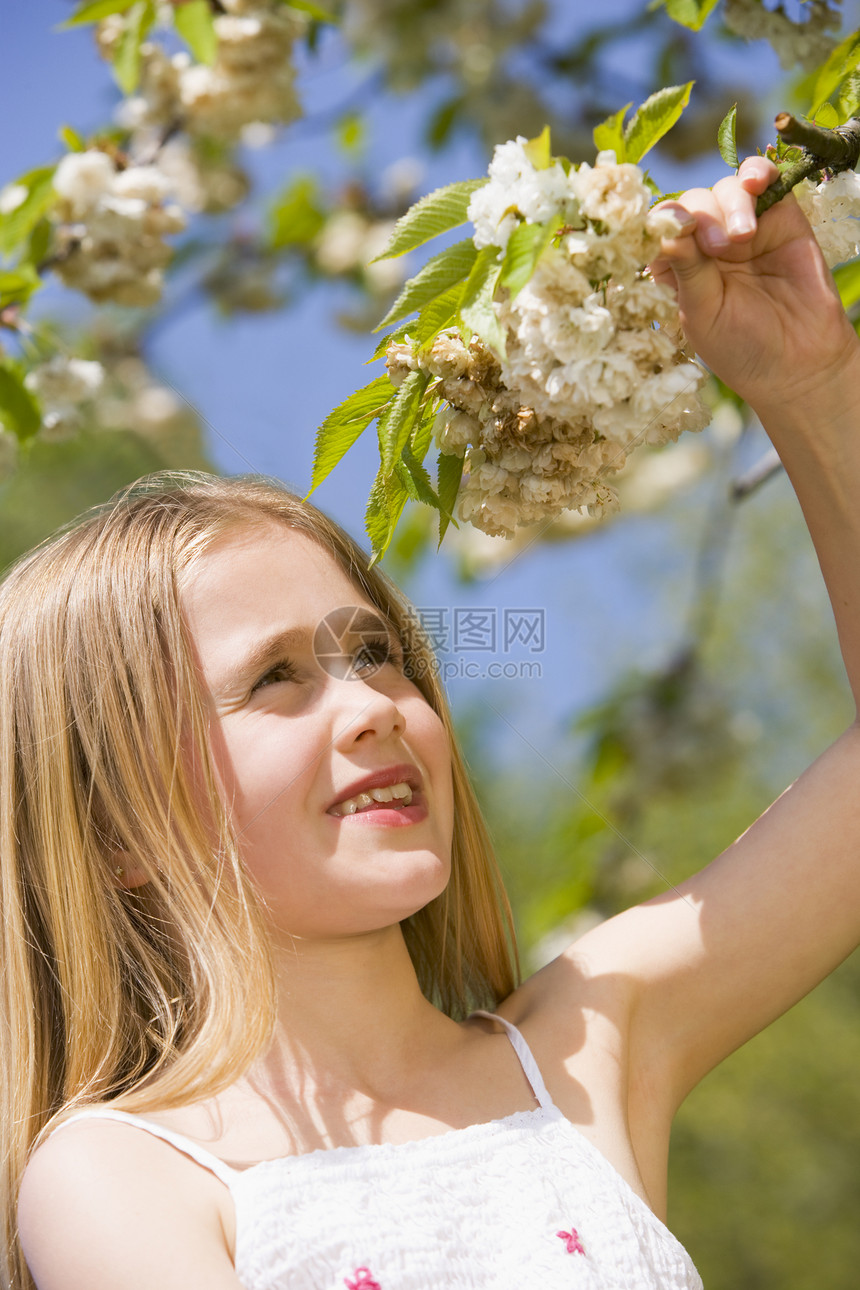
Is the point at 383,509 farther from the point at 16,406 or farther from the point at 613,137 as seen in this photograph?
the point at 16,406

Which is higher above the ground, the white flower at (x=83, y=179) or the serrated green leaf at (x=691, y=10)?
the white flower at (x=83, y=179)

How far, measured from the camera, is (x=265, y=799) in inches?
30.9

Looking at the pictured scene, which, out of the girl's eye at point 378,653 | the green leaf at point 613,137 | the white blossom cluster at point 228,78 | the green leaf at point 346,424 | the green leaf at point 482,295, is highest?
the white blossom cluster at point 228,78

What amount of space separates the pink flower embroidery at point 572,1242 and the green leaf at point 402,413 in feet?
1.75

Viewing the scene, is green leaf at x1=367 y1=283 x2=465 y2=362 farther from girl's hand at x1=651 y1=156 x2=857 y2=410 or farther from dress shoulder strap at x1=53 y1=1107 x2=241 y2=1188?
dress shoulder strap at x1=53 y1=1107 x2=241 y2=1188

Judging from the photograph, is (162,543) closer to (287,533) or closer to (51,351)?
(287,533)

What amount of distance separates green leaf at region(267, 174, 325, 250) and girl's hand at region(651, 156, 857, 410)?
1.39 meters

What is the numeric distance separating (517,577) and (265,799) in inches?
12.8

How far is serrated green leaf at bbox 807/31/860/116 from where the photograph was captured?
0.68 metres

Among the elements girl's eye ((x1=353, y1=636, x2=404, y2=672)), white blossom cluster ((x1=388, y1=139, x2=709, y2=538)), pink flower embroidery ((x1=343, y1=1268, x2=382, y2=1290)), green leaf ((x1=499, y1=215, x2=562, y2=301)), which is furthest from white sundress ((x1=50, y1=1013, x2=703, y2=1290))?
green leaf ((x1=499, y1=215, x2=562, y2=301))

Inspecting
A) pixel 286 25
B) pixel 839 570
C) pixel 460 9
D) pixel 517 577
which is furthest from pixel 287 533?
pixel 460 9

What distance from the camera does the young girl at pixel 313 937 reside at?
0.68 meters

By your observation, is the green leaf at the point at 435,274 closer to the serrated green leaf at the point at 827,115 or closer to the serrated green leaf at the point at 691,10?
the serrated green leaf at the point at 827,115

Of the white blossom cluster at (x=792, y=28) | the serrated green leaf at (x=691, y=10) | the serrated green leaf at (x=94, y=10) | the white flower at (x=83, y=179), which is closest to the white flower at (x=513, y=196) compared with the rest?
the serrated green leaf at (x=691, y=10)
